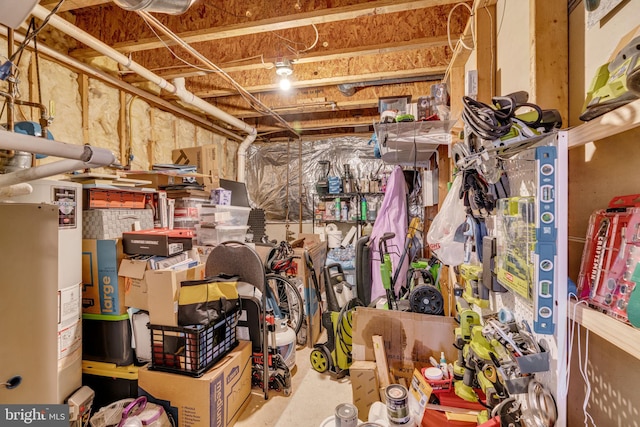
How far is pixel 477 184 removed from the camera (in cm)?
139

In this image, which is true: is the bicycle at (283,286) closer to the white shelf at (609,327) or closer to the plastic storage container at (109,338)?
the plastic storage container at (109,338)

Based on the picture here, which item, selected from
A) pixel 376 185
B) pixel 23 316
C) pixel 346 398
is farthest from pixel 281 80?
pixel 346 398

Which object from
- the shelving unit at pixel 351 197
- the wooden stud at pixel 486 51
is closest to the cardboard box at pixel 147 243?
the wooden stud at pixel 486 51

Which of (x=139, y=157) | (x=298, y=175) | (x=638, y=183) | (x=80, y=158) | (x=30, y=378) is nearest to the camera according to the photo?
(x=638, y=183)

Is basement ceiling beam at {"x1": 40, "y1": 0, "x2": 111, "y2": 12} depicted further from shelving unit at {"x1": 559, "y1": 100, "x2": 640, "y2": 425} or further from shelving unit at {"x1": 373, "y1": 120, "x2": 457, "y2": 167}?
shelving unit at {"x1": 559, "y1": 100, "x2": 640, "y2": 425}

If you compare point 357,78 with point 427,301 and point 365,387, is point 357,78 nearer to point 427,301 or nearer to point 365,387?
point 427,301

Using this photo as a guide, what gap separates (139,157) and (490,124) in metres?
3.55

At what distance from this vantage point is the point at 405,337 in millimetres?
1950

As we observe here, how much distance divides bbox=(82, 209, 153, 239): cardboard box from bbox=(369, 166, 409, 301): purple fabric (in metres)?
2.16

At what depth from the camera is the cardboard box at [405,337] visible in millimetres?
1882

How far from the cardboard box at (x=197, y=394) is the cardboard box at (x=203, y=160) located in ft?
7.16

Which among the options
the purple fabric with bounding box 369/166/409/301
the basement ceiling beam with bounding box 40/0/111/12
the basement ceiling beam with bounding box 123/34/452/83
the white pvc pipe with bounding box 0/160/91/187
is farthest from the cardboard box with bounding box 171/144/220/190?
the white pvc pipe with bounding box 0/160/91/187

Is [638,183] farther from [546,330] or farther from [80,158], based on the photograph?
[80,158]

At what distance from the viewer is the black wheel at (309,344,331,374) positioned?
2.58 metres
